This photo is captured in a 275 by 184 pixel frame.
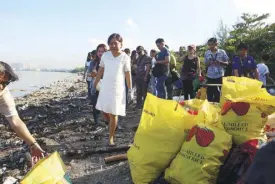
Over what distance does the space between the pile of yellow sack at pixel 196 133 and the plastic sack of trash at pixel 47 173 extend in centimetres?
64

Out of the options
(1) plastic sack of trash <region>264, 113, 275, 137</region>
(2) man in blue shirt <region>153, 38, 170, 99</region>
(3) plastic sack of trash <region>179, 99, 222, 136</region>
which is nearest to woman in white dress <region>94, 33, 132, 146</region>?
(3) plastic sack of trash <region>179, 99, 222, 136</region>

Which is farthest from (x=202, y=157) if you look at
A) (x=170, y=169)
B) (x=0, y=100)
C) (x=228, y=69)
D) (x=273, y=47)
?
(x=273, y=47)

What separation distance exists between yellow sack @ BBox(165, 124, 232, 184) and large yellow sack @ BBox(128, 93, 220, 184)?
0.37 feet

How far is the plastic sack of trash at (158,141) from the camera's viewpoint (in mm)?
2924

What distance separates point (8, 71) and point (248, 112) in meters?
1.98

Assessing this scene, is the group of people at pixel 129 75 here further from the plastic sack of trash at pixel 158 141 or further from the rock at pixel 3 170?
the rock at pixel 3 170

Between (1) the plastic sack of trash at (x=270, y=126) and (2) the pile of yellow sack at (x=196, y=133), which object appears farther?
(1) the plastic sack of trash at (x=270, y=126)

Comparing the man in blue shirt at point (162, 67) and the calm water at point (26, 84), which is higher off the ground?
the man in blue shirt at point (162, 67)

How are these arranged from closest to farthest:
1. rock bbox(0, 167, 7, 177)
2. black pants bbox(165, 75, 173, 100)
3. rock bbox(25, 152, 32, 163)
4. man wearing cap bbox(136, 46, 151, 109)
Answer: rock bbox(0, 167, 7, 177) < rock bbox(25, 152, 32, 163) < black pants bbox(165, 75, 173, 100) < man wearing cap bbox(136, 46, 151, 109)

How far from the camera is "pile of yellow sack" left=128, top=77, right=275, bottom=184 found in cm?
268

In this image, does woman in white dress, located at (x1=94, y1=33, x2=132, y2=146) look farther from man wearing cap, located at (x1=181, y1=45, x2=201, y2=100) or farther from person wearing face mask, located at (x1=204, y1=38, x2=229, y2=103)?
man wearing cap, located at (x1=181, y1=45, x2=201, y2=100)

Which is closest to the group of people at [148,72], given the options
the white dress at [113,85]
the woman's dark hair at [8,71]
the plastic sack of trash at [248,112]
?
the white dress at [113,85]

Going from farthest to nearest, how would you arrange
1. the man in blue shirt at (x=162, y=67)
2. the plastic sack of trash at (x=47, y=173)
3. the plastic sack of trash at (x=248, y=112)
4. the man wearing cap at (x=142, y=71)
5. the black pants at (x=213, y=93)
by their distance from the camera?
the man wearing cap at (x=142, y=71), the man in blue shirt at (x=162, y=67), the black pants at (x=213, y=93), the plastic sack of trash at (x=248, y=112), the plastic sack of trash at (x=47, y=173)

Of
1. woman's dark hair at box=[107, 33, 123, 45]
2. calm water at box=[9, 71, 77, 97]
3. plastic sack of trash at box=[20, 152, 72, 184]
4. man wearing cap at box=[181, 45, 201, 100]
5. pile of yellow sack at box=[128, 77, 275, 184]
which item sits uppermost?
woman's dark hair at box=[107, 33, 123, 45]
